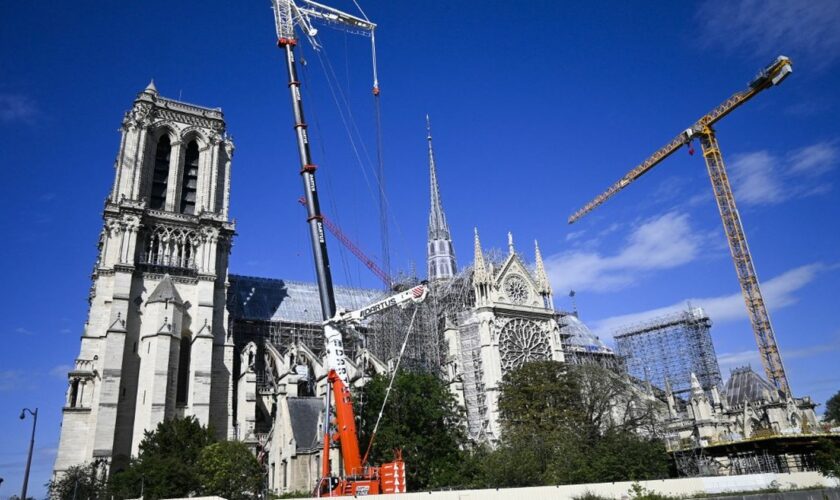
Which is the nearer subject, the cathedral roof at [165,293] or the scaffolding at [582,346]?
the cathedral roof at [165,293]

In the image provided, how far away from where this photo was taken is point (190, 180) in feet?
172

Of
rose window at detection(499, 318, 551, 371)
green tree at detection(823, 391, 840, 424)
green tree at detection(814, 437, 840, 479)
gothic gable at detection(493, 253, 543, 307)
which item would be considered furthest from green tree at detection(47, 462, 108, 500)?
green tree at detection(823, 391, 840, 424)

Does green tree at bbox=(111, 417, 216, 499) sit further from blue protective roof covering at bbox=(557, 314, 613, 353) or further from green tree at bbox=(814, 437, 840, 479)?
blue protective roof covering at bbox=(557, 314, 613, 353)

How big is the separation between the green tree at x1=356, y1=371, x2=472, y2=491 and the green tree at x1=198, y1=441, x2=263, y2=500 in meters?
6.62

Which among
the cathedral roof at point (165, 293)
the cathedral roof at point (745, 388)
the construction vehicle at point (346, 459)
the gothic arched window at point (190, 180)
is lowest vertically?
the construction vehicle at point (346, 459)

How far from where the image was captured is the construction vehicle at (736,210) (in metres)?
53.3

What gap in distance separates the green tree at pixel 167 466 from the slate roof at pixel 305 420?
5.18 meters

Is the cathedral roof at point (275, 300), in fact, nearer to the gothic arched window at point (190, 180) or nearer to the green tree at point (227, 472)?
the gothic arched window at point (190, 180)

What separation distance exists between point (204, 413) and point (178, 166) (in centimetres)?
2134

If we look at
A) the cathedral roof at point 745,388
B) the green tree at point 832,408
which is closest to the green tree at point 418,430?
the cathedral roof at point 745,388

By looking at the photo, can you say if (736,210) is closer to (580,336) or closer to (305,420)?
(580,336)

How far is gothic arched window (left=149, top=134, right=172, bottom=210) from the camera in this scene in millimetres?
50250

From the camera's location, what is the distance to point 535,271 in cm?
5953

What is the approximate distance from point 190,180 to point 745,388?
2173 inches
